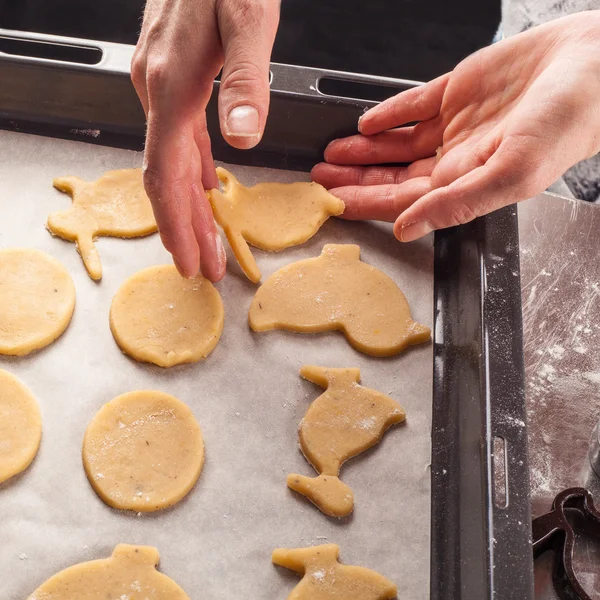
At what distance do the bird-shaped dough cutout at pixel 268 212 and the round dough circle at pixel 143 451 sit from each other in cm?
39

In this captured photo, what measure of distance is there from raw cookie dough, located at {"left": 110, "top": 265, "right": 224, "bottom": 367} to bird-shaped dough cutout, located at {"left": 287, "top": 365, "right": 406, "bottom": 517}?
0.23 metres

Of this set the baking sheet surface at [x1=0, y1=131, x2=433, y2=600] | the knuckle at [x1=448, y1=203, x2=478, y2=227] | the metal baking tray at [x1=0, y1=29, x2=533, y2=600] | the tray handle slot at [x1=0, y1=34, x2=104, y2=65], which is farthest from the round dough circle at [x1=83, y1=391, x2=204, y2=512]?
the tray handle slot at [x1=0, y1=34, x2=104, y2=65]

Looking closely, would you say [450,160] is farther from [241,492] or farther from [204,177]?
[241,492]

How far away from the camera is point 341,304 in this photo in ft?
5.32

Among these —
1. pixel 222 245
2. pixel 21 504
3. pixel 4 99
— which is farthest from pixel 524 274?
pixel 4 99

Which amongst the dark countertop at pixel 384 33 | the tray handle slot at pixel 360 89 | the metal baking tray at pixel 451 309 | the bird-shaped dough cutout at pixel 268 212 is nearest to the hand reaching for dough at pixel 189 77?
the bird-shaped dough cutout at pixel 268 212

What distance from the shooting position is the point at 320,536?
134 centimetres

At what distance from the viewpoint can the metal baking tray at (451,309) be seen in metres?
1.23

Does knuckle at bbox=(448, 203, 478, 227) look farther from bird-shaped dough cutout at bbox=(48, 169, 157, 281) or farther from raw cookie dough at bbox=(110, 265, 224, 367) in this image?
bird-shaped dough cutout at bbox=(48, 169, 157, 281)

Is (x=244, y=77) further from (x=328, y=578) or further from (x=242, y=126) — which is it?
(x=328, y=578)

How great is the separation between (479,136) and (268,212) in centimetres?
A: 51

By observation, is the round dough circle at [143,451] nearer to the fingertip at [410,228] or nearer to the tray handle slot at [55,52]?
the fingertip at [410,228]

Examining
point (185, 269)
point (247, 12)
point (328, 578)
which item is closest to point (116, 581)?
point (328, 578)

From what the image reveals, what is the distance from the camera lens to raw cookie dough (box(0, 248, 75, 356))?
1502 millimetres
